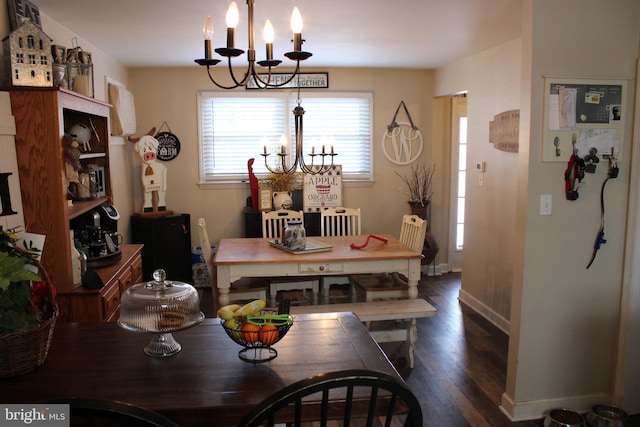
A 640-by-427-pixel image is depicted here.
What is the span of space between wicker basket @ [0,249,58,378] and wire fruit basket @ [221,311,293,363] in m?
0.54

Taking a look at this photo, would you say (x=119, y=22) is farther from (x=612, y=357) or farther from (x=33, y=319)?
(x=612, y=357)

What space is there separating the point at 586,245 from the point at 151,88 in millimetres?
4388

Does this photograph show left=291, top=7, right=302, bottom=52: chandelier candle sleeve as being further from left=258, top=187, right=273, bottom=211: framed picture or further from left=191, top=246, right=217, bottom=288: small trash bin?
left=191, top=246, right=217, bottom=288: small trash bin

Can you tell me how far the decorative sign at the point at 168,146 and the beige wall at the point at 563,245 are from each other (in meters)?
3.76

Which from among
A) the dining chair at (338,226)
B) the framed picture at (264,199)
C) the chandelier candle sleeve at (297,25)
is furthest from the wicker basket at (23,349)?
the framed picture at (264,199)

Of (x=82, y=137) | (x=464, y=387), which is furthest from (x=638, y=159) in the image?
(x=82, y=137)

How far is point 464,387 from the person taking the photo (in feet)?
10.7

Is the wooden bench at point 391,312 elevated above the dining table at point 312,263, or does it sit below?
below

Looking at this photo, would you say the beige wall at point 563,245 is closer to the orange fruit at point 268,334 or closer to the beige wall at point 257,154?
the orange fruit at point 268,334

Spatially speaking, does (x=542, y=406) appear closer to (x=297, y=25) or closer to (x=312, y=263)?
(x=312, y=263)

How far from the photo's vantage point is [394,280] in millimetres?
4090

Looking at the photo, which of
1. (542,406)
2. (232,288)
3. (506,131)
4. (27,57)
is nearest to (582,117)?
(506,131)

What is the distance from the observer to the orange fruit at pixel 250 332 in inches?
64.1

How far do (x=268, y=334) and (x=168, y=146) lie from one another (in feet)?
13.9
